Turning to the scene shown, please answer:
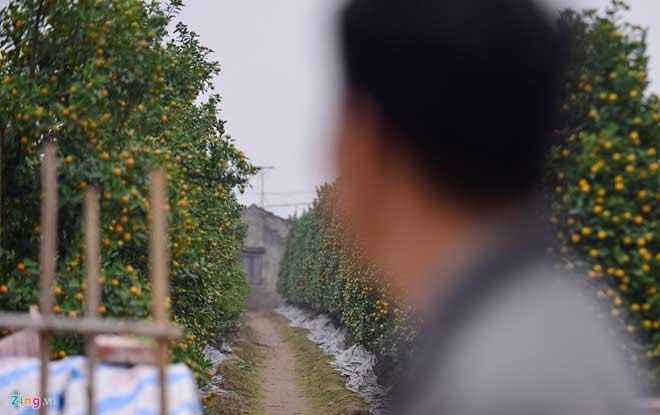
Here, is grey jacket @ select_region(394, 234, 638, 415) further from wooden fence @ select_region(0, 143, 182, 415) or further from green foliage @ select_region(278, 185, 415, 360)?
green foliage @ select_region(278, 185, 415, 360)

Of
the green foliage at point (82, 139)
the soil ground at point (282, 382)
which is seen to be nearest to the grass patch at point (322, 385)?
the soil ground at point (282, 382)

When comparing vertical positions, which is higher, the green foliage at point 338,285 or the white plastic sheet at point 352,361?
the green foliage at point 338,285

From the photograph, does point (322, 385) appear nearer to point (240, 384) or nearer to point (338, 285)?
point (240, 384)

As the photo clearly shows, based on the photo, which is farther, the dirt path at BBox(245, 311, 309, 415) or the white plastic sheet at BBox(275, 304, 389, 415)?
the dirt path at BBox(245, 311, 309, 415)

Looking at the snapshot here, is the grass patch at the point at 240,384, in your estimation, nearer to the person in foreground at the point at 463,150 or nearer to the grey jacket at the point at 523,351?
the person in foreground at the point at 463,150

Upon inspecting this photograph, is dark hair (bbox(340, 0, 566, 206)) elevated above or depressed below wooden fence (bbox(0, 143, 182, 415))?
above

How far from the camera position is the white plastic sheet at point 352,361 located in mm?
9727

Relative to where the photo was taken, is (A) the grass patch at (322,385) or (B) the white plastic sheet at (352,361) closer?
(A) the grass patch at (322,385)

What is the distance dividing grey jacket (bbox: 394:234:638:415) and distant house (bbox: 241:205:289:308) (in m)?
29.7

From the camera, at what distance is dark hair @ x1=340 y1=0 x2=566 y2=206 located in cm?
403

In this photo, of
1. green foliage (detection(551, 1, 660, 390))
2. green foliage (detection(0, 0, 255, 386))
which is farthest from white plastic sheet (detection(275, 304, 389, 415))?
green foliage (detection(551, 1, 660, 390))

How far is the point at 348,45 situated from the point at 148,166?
5.60 feet

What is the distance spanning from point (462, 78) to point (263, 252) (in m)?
30.7

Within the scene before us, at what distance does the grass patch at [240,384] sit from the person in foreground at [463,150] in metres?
5.32
